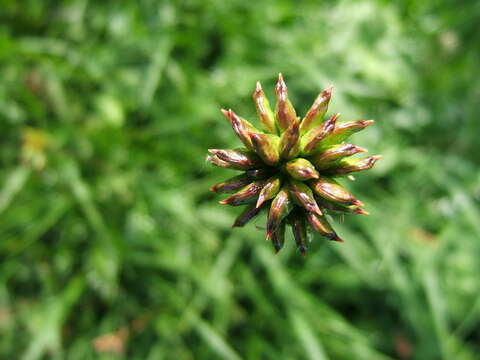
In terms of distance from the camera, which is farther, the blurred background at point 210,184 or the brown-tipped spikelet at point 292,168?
the blurred background at point 210,184

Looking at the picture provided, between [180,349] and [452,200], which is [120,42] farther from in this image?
[452,200]

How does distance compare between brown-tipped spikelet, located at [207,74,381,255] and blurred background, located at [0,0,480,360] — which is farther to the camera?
blurred background, located at [0,0,480,360]

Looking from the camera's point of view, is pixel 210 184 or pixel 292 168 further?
pixel 210 184

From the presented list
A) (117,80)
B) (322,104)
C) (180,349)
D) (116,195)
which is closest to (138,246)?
(116,195)
